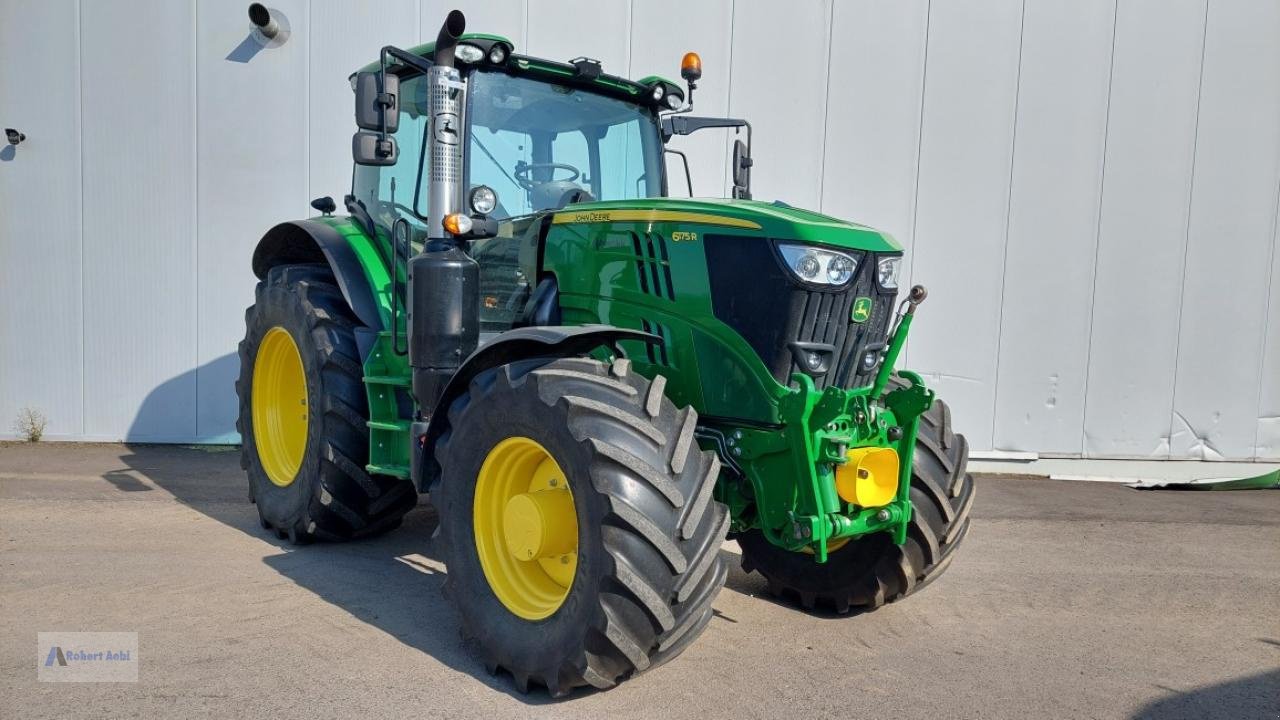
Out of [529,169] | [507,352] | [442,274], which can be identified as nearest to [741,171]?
[529,169]

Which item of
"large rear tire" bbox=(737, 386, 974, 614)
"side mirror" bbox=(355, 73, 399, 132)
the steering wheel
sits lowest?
"large rear tire" bbox=(737, 386, 974, 614)

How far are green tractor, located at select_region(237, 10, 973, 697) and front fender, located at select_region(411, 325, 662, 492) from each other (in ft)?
0.04

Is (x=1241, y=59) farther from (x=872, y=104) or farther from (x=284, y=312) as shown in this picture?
(x=284, y=312)

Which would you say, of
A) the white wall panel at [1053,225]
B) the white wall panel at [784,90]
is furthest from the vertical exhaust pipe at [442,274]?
the white wall panel at [1053,225]

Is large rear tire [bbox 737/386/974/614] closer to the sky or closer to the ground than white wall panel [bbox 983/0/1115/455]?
closer to the ground

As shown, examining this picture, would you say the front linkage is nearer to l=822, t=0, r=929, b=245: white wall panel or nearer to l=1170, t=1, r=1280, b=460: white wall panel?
l=822, t=0, r=929, b=245: white wall panel

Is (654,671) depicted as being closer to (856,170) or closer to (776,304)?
(776,304)

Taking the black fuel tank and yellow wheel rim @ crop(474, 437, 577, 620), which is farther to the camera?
the black fuel tank

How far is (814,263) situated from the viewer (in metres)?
3.29

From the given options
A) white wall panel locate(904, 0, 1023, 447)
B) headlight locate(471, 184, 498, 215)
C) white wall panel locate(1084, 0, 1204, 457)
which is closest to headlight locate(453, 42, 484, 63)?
headlight locate(471, 184, 498, 215)

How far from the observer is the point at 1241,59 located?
7.77 metres

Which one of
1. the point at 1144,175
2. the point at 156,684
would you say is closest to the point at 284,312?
the point at 156,684

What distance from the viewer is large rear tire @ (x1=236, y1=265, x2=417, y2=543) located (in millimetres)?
4551

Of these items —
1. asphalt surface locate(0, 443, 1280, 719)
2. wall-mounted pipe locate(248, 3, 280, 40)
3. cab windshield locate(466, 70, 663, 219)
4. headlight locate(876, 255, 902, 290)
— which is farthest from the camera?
wall-mounted pipe locate(248, 3, 280, 40)
